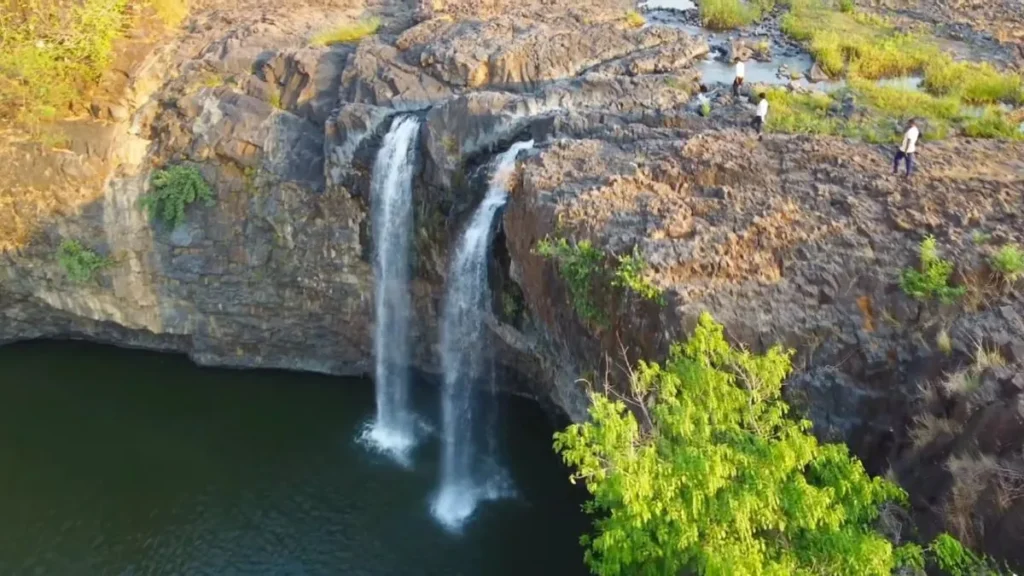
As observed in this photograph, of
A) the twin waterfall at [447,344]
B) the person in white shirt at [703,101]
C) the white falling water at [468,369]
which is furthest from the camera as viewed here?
the person in white shirt at [703,101]

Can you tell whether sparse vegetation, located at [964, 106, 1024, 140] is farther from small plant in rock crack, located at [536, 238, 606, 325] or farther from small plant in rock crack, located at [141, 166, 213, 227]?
small plant in rock crack, located at [141, 166, 213, 227]

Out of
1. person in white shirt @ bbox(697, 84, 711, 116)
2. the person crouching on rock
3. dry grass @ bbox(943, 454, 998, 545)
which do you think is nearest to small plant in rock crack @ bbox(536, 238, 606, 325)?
the person crouching on rock

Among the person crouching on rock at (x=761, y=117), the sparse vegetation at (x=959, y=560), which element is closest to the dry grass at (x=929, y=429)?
the sparse vegetation at (x=959, y=560)

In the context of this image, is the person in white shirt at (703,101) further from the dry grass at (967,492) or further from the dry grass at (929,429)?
the dry grass at (967,492)

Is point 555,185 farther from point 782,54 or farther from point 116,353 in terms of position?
point 116,353

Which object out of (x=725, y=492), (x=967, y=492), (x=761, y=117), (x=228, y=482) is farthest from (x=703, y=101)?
Result: (x=228, y=482)

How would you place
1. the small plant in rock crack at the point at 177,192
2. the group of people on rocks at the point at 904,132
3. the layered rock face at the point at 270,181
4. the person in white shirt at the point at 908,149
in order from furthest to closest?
the small plant in rock crack at the point at 177,192 < the layered rock face at the point at 270,181 < the group of people on rocks at the point at 904,132 < the person in white shirt at the point at 908,149

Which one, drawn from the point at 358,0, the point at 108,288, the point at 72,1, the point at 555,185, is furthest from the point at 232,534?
the point at 358,0
